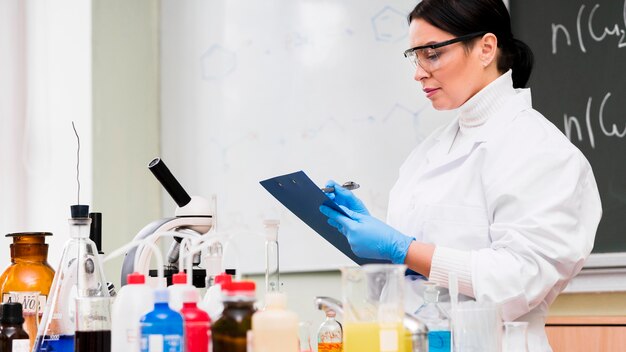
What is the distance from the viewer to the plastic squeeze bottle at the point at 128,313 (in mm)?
1258

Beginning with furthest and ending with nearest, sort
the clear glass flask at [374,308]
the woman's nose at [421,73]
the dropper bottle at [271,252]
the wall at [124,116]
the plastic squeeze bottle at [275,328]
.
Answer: the wall at [124,116] → the woman's nose at [421,73] → the dropper bottle at [271,252] → the clear glass flask at [374,308] → the plastic squeeze bottle at [275,328]

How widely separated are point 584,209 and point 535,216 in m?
0.15

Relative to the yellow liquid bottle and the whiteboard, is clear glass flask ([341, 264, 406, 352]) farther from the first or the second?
the whiteboard

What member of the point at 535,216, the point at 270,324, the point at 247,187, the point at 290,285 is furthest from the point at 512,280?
the point at 247,187

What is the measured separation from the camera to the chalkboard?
8.13ft

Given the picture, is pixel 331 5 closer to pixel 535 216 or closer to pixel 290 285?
pixel 290 285

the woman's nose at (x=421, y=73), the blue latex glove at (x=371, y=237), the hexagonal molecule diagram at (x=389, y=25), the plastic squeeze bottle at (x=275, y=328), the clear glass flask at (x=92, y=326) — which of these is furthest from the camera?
the hexagonal molecule diagram at (x=389, y=25)

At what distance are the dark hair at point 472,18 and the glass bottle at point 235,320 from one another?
A: 1.04 meters

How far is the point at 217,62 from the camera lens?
3.37m

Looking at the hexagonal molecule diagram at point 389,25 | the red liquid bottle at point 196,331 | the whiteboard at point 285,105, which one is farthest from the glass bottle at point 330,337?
the hexagonal molecule diagram at point 389,25

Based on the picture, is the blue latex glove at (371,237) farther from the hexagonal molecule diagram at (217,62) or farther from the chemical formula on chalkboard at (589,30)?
the hexagonal molecule diagram at (217,62)

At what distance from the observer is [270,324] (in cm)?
109

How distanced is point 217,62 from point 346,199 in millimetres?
1645

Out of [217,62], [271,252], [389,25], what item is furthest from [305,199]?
[217,62]
